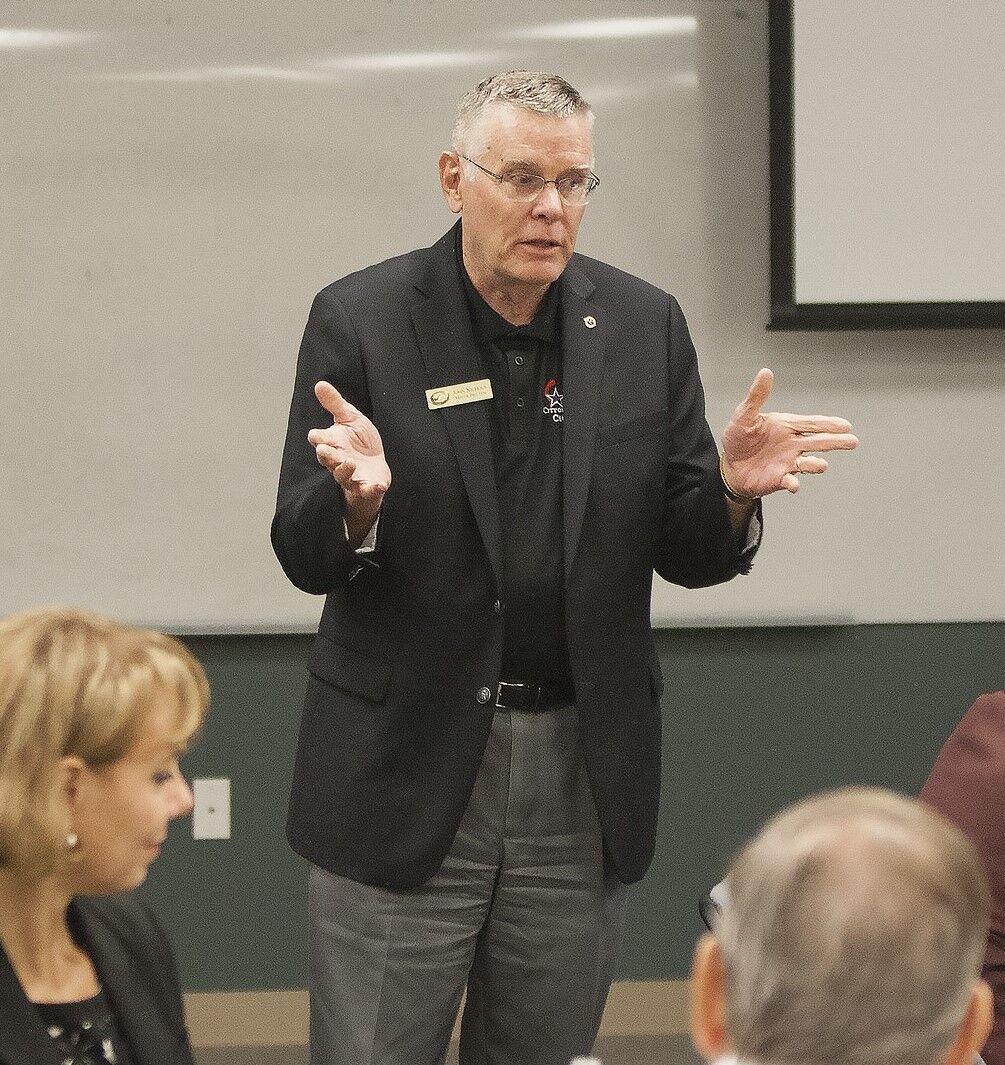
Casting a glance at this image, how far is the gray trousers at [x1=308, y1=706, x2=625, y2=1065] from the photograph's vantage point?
2088 mm

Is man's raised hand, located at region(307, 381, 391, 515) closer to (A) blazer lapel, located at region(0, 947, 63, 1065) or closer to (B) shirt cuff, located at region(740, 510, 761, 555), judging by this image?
(B) shirt cuff, located at region(740, 510, 761, 555)

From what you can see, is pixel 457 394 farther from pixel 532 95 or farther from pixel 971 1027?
pixel 971 1027

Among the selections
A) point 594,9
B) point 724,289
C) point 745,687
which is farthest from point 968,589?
point 594,9

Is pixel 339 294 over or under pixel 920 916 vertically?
over

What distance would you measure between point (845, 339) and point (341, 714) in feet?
5.60

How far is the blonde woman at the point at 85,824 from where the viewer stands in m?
1.41

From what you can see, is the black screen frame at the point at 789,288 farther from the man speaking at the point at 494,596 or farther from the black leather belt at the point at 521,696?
the black leather belt at the point at 521,696

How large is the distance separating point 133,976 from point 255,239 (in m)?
2.04

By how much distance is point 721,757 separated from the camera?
3.43 meters

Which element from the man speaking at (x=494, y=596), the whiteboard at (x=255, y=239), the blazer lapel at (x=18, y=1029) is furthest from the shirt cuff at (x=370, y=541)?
the whiteboard at (x=255, y=239)

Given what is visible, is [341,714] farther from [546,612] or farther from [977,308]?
[977,308]

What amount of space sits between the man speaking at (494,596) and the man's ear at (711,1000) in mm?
980

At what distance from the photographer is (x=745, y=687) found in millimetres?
3410

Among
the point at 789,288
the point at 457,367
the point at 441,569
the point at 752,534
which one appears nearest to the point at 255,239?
the point at 789,288
